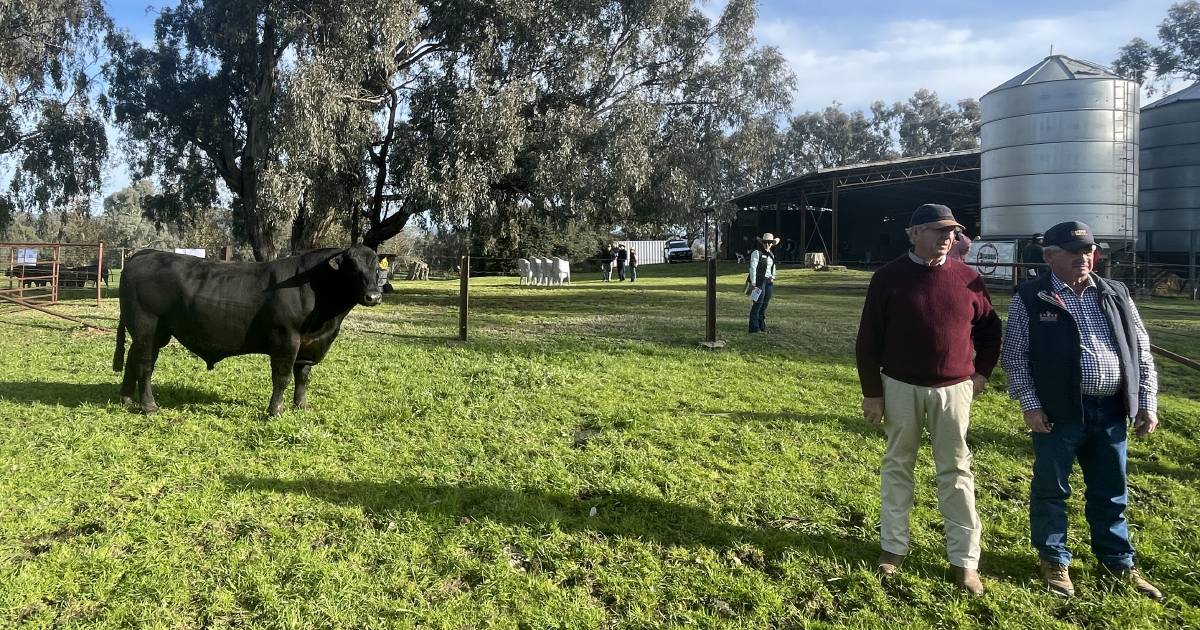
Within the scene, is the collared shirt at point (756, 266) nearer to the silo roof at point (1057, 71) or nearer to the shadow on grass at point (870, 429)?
the shadow on grass at point (870, 429)

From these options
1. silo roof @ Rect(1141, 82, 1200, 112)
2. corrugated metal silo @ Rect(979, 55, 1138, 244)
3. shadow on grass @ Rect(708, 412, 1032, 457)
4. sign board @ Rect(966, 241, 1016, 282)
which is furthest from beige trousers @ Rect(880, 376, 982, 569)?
silo roof @ Rect(1141, 82, 1200, 112)

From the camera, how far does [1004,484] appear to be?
4.56 metres

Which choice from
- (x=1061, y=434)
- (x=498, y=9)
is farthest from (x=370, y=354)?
(x=498, y=9)

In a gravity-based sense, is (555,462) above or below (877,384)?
below

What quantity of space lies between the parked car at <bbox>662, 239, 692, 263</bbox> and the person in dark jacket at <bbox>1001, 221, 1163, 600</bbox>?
1585 inches

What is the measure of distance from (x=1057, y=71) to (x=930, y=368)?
824 inches

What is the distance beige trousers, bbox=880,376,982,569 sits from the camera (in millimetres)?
3186

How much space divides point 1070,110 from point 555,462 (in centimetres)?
1986

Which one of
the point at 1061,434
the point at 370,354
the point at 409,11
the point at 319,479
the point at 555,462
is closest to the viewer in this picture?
the point at 1061,434

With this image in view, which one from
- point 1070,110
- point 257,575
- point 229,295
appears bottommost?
point 257,575

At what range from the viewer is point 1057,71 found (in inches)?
768

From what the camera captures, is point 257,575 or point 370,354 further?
point 370,354

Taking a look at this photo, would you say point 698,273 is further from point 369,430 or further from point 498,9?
point 369,430

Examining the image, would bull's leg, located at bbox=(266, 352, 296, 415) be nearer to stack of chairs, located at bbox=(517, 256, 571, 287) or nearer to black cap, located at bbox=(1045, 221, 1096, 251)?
black cap, located at bbox=(1045, 221, 1096, 251)
